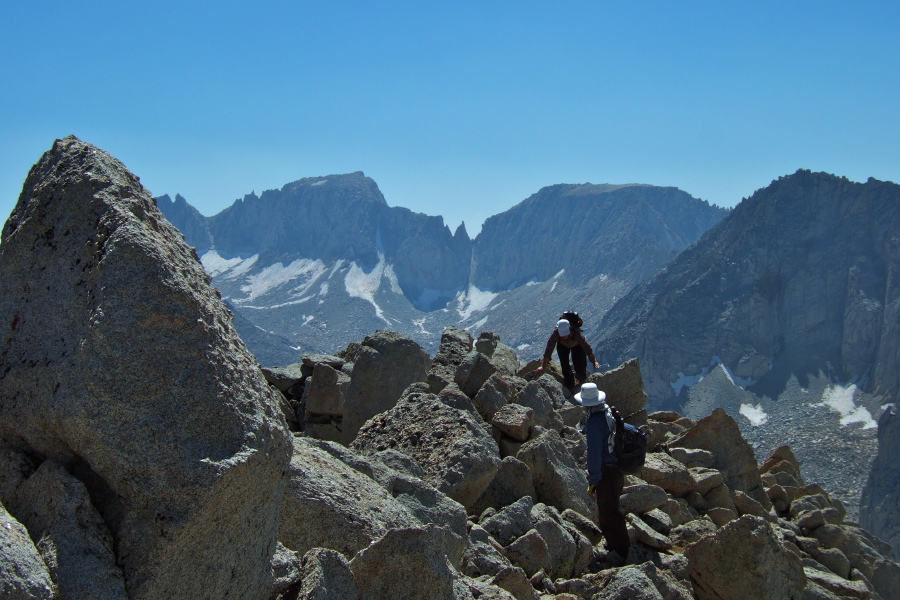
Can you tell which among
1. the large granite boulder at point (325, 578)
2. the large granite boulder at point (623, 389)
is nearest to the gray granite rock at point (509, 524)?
the large granite boulder at point (325, 578)

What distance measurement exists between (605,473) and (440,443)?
2133mm

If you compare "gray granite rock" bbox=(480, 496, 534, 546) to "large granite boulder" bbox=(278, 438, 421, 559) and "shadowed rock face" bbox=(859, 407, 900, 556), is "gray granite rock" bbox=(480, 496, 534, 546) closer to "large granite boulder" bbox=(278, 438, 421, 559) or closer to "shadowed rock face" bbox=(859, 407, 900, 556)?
"large granite boulder" bbox=(278, 438, 421, 559)

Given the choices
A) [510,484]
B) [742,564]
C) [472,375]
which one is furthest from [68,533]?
[472,375]

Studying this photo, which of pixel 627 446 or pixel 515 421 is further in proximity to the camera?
pixel 515 421

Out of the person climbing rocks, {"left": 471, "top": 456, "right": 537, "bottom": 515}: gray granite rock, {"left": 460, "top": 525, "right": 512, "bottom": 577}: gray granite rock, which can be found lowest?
{"left": 460, "top": 525, "right": 512, "bottom": 577}: gray granite rock

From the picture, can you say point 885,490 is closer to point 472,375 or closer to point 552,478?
point 472,375

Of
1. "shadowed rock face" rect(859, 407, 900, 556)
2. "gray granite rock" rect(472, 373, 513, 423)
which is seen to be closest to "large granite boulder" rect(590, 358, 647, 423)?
"gray granite rock" rect(472, 373, 513, 423)

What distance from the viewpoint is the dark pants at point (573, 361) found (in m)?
15.9

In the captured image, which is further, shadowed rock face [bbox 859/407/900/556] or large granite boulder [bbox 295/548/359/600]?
shadowed rock face [bbox 859/407/900/556]

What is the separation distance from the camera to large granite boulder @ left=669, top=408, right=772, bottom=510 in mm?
16734

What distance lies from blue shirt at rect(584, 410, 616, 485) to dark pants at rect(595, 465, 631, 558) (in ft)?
0.45

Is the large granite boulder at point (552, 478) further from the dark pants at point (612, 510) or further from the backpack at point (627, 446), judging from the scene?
the backpack at point (627, 446)

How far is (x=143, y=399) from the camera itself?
4785 millimetres

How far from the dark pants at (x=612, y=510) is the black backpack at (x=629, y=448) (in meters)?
0.14
